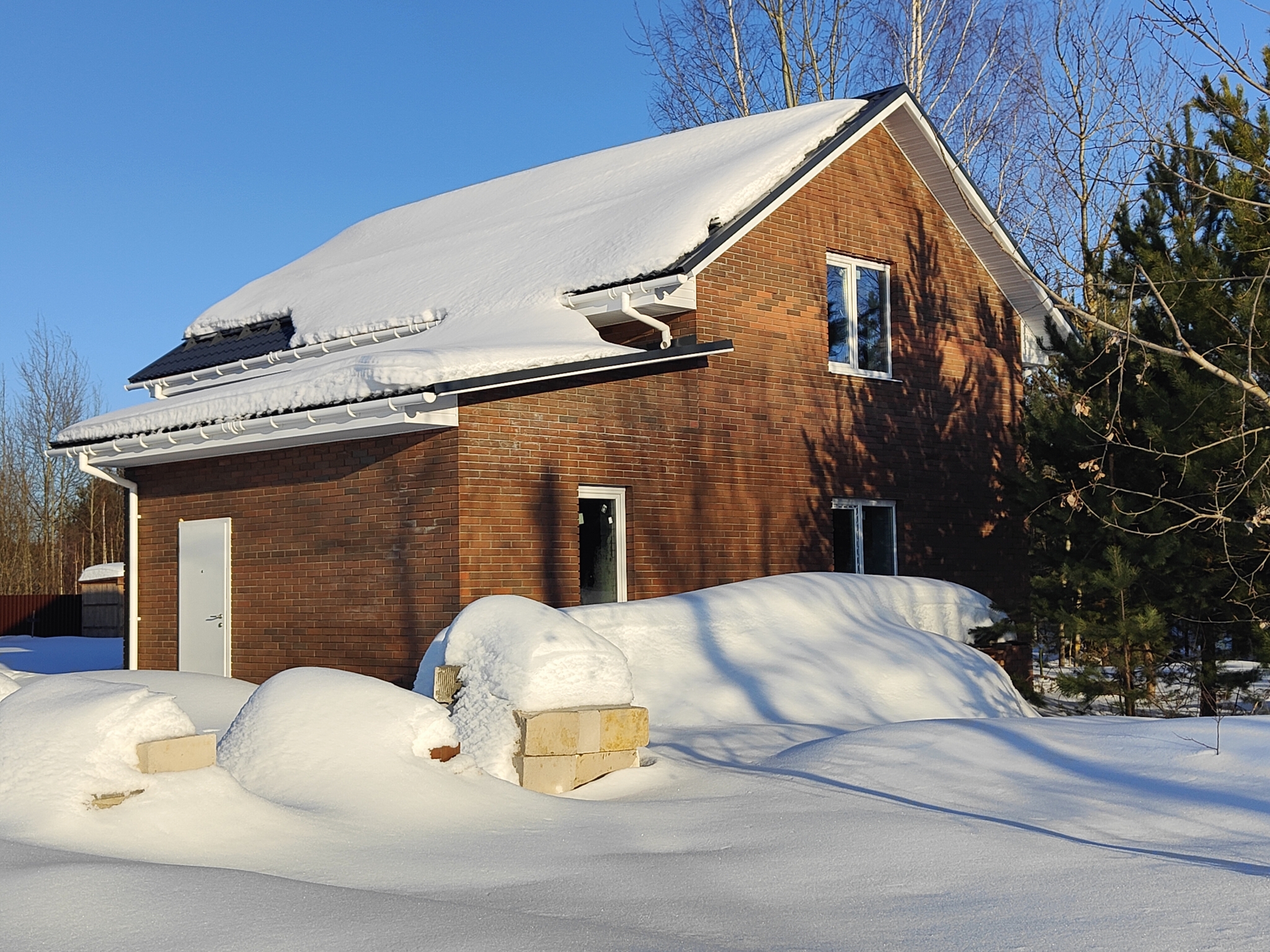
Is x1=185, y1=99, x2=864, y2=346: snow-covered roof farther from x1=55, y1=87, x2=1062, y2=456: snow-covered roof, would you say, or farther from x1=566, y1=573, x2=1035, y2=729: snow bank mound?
x1=566, y1=573, x2=1035, y2=729: snow bank mound

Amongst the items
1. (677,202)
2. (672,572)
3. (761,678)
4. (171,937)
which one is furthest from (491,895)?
(677,202)

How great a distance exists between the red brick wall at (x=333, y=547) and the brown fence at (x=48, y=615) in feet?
69.4

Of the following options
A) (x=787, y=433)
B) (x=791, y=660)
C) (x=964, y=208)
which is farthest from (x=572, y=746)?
(x=964, y=208)

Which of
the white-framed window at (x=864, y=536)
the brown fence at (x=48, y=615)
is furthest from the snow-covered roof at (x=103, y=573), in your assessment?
the white-framed window at (x=864, y=536)

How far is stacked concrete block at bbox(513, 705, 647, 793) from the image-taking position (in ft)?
23.2

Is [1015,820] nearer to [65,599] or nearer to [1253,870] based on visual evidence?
[1253,870]

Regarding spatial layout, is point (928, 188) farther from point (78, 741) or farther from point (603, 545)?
point (78, 741)

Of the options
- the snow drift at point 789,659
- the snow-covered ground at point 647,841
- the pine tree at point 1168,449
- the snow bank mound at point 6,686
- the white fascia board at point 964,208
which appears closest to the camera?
the snow-covered ground at point 647,841

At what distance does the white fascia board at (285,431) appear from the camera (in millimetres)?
10766

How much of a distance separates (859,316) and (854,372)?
2.61 feet

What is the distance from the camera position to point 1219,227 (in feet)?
38.0

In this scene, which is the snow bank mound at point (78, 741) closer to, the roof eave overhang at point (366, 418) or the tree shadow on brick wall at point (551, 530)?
the roof eave overhang at point (366, 418)

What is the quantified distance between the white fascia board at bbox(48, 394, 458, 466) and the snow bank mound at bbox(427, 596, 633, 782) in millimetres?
3218

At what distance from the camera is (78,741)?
18.4ft
